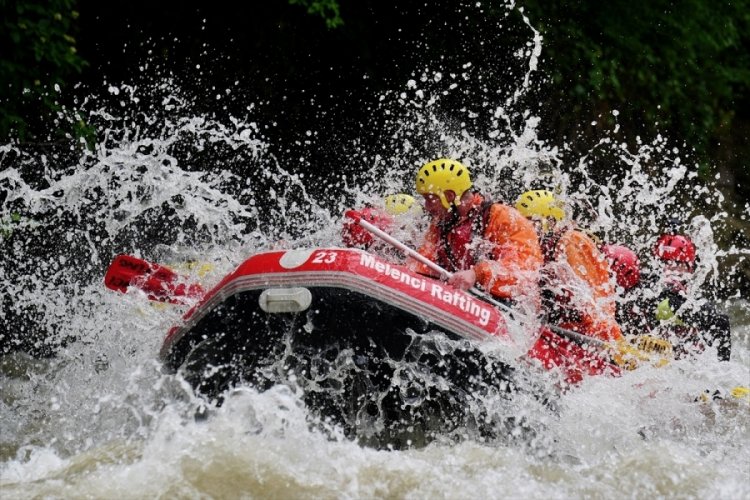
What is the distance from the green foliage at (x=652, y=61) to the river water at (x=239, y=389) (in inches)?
23.8

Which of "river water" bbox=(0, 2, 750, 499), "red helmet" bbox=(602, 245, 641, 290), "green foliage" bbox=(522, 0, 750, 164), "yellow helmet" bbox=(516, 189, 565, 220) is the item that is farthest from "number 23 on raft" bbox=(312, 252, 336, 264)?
"green foliage" bbox=(522, 0, 750, 164)

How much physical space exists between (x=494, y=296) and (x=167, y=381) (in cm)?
181

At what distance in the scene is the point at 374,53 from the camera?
9930 millimetres

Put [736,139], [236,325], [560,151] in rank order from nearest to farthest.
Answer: [236,325]
[560,151]
[736,139]

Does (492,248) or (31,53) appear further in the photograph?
(31,53)

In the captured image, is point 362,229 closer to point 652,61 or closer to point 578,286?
point 578,286

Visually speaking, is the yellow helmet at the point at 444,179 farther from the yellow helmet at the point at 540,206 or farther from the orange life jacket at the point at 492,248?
the yellow helmet at the point at 540,206

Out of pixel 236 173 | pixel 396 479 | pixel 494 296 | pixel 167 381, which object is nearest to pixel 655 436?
pixel 494 296

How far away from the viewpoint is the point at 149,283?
5559mm

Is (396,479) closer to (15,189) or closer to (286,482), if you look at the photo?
(286,482)

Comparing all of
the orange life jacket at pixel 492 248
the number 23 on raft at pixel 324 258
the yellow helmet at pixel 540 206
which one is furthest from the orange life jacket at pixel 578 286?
the number 23 on raft at pixel 324 258

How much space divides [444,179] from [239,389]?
6.11 ft

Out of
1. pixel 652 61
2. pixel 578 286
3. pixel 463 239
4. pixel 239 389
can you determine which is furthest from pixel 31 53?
pixel 652 61

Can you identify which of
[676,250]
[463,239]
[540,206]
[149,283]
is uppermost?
→ [676,250]
